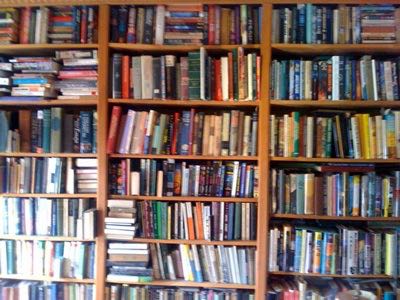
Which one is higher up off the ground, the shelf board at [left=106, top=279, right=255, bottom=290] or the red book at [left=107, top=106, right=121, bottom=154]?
the red book at [left=107, top=106, right=121, bottom=154]

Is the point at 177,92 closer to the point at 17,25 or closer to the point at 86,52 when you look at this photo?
the point at 86,52

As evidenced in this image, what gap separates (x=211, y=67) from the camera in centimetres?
175

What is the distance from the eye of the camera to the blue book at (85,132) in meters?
1.81

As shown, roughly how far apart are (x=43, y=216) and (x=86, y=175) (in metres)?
0.34

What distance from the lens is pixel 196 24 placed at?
1.77m

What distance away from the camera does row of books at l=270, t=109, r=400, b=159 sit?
1692mm

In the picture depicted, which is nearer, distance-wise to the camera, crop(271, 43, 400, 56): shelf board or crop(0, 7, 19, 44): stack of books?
crop(271, 43, 400, 56): shelf board

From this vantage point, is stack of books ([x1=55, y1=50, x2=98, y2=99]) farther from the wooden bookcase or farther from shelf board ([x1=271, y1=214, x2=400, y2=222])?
shelf board ([x1=271, y1=214, x2=400, y2=222])

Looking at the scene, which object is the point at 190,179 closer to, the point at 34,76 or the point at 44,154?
the point at 44,154

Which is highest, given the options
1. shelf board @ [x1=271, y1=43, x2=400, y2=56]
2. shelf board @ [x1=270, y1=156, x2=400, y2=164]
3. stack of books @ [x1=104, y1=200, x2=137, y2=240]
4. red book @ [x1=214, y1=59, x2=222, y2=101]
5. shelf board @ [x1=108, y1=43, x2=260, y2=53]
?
shelf board @ [x1=108, y1=43, x2=260, y2=53]

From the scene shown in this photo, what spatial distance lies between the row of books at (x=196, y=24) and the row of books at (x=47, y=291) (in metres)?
1.44

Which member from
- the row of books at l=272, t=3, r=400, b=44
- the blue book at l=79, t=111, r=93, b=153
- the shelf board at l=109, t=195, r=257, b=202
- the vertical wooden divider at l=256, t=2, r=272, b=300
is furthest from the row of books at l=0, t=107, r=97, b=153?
the row of books at l=272, t=3, r=400, b=44

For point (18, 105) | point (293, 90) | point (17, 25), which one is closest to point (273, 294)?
point (293, 90)

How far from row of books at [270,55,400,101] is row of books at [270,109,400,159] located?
11 centimetres
